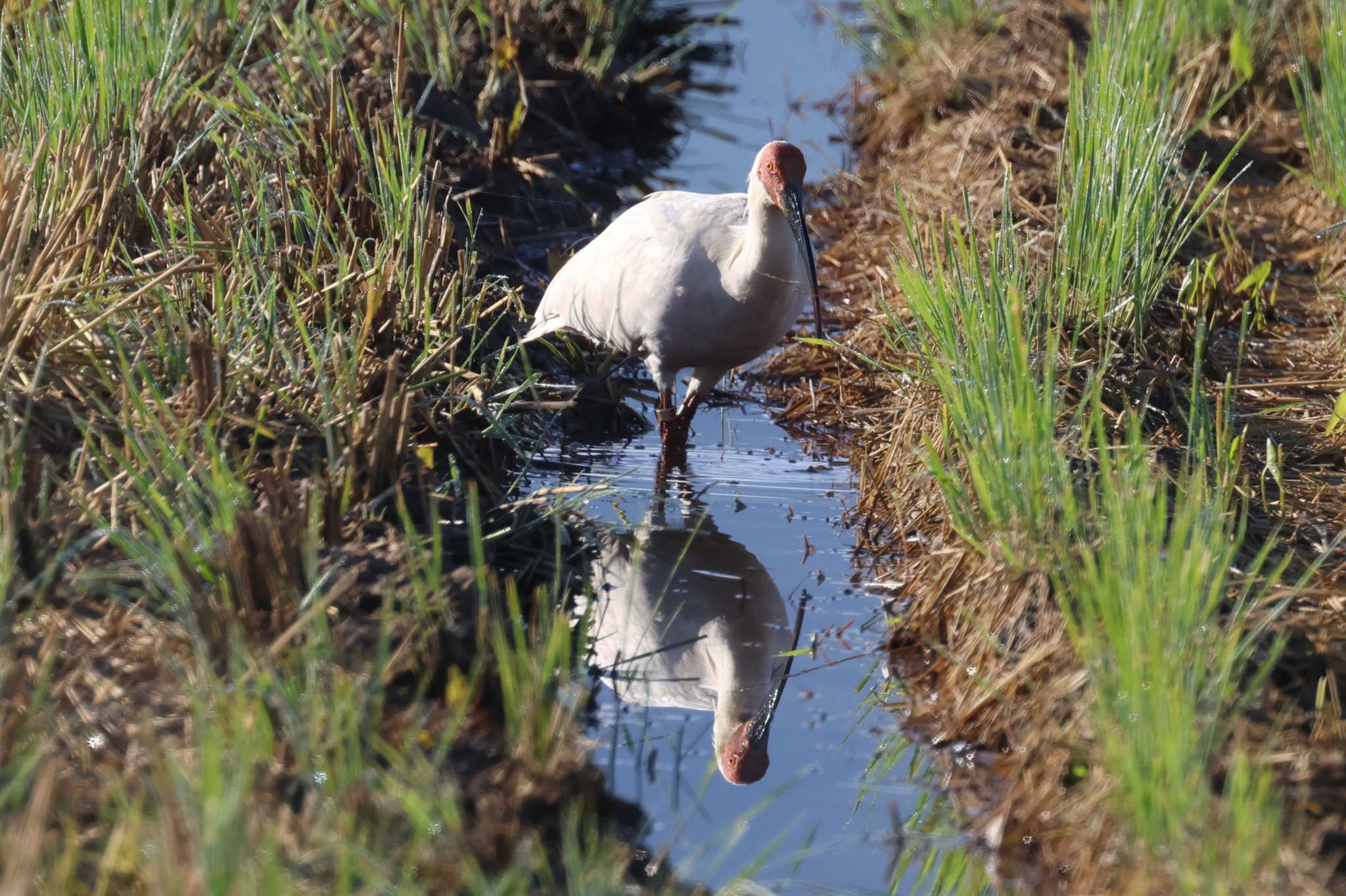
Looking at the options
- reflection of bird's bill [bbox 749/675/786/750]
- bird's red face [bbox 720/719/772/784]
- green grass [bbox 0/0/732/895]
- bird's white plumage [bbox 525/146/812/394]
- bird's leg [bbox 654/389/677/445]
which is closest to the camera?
green grass [bbox 0/0/732/895]

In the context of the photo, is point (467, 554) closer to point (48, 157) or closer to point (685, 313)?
point (685, 313)

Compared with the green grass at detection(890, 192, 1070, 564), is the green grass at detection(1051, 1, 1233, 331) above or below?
above

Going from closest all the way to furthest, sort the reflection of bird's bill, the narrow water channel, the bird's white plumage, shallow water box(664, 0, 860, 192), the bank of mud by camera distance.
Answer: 1. the bank of mud
2. the narrow water channel
3. the reflection of bird's bill
4. the bird's white plumage
5. shallow water box(664, 0, 860, 192)

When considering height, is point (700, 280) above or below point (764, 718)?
above

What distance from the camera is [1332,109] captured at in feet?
17.3

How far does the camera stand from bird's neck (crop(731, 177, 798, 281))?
4.63 meters

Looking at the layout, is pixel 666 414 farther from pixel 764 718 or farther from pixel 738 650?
pixel 764 718

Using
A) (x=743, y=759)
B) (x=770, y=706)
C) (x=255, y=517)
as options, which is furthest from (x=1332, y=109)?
(x=255, y=517)

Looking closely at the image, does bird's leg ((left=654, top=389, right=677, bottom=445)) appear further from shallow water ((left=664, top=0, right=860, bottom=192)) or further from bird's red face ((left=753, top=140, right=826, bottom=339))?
shallow water ((left=664, top=0, right=860, bottom=192))

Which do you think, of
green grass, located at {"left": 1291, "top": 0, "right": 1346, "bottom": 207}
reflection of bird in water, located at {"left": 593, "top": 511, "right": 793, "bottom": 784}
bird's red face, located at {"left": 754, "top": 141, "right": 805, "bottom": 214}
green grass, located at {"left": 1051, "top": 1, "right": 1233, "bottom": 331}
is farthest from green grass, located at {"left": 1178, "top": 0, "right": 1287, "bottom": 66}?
reflection of bird in water, located at {"left": 593, "top": 511, "right": 793, "bottom": 784}

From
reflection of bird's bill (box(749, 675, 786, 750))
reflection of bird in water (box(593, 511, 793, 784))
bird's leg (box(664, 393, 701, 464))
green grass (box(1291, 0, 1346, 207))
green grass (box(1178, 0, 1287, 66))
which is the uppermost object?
green grass (box(1178, 0, 1287, 66))

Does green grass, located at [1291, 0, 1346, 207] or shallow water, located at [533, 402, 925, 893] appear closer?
shallow water, located at [533, 402, 925, 893]

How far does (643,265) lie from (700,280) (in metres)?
0.20

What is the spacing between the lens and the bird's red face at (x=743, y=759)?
3.19 metres
